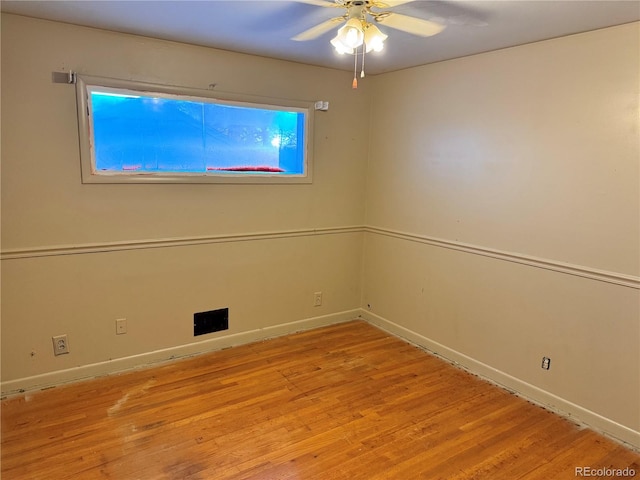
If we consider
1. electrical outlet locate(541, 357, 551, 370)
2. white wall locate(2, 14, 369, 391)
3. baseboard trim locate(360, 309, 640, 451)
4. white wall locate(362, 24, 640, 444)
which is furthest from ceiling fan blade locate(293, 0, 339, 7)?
baseboard trim locate(360, 309, 640, 451)

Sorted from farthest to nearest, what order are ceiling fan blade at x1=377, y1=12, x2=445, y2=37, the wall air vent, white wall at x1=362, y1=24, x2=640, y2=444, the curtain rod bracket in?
1. the wall air vent
2. the curtain rod bracket
3. white wall at x1=362, y1=24, x2=640, y2=444
4. ceiling fan blade at x1=377, y1=12, x2=445, y2=37

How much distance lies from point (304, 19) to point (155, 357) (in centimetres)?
249

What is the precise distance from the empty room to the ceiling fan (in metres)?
0.02

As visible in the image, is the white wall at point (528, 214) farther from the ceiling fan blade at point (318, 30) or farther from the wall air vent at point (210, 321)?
the wall air vent at point (210, 321)

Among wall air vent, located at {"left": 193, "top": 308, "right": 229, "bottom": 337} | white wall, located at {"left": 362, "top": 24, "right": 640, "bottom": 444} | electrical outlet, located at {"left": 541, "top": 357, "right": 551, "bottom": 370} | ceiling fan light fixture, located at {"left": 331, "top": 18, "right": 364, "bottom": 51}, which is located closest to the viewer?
ceiling fan light fixture, located at {"left": 331, "top": 18, "right": 364, "bottom": 51}

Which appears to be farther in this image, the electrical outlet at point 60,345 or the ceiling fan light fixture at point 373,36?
the electrical outlet at point 60,345

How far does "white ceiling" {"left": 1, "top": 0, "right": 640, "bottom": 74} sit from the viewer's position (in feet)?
6.47

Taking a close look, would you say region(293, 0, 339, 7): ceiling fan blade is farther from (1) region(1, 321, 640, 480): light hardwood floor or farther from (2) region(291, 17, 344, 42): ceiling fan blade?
(1) region(1, 321, 640, 480): light hardwood floor

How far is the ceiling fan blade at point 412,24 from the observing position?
6.91ft

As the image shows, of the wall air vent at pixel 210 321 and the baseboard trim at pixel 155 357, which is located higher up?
the wall air vent at pixel 210 321

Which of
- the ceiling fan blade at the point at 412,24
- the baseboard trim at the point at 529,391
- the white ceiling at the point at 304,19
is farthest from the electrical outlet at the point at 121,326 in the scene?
the ceiling fan blade at the point at 412,24

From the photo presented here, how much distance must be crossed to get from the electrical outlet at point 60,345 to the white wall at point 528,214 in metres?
2.57

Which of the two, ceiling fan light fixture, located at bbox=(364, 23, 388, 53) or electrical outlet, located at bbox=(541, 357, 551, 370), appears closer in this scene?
ceiling fan light fixture, located at bbox=(364, 23, 388, 53)

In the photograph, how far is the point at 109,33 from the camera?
2537 millimetres
